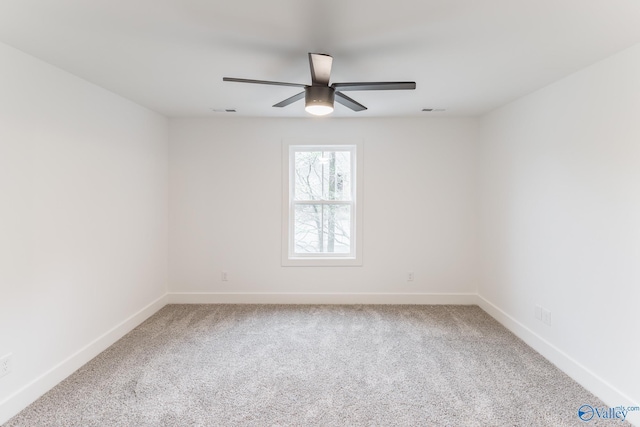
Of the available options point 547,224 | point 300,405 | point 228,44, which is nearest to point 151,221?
point 228,44

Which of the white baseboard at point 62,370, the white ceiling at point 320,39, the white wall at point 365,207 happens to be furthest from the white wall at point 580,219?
the white baseboard at point 62,370

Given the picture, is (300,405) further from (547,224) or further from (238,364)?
(547,224)

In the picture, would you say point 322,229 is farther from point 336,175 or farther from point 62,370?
point 62,370

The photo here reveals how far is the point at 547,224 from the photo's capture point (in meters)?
2.73

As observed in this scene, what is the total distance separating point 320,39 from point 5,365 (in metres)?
2.84

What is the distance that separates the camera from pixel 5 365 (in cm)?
196

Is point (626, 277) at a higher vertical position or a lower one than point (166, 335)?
higher

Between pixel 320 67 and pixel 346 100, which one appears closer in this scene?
pixel 320 67

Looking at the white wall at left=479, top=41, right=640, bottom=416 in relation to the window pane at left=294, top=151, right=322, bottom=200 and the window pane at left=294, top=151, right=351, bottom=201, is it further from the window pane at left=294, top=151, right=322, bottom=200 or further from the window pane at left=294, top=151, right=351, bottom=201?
the window pane at left=294, top=151, right=322, bottom=200

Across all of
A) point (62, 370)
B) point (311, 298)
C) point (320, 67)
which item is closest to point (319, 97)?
point (320, 67)

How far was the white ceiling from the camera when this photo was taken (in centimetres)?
158

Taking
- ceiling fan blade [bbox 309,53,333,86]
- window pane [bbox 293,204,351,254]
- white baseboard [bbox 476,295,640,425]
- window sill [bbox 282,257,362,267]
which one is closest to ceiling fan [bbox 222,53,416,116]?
ceiling fan blade [bbox 309,53,333,86]

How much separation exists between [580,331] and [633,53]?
76.9 inches

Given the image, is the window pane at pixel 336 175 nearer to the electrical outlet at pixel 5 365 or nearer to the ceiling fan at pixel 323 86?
the ceiling fan at pixel 323 86
